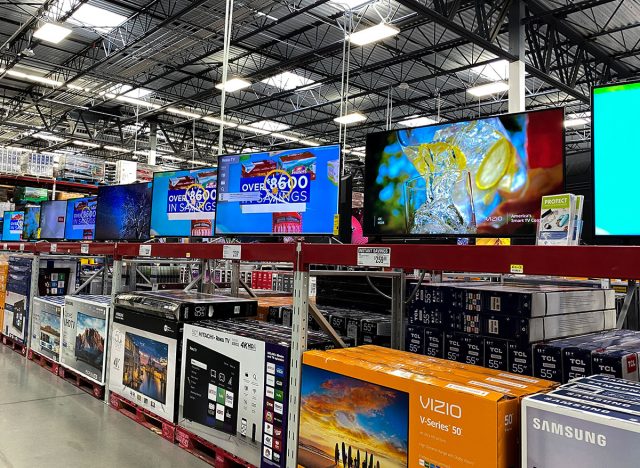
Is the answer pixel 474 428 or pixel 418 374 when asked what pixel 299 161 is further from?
pixel 474 428

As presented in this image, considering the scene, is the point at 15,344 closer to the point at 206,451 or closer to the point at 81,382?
the point at 81,382

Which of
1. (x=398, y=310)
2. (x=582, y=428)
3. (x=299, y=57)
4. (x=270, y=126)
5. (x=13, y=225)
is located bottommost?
(x=582, y=428)

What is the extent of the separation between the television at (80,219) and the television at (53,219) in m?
0.19

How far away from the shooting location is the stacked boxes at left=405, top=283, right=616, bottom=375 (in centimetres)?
211

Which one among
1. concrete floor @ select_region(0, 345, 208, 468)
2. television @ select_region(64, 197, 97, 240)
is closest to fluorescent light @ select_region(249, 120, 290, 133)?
television @ select_region(64, 197, 97, 240)

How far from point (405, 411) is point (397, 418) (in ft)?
0.17

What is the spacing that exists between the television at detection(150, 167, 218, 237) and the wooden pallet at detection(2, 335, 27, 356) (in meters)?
2.93

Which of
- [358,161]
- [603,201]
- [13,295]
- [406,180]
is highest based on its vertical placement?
[358,161]

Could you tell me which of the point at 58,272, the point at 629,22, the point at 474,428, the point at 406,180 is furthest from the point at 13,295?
the point at 629,22

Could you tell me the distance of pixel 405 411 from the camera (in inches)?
71.1

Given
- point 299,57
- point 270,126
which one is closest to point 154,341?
point 299,57

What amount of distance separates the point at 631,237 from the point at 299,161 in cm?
180

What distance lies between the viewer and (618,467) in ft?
4.20

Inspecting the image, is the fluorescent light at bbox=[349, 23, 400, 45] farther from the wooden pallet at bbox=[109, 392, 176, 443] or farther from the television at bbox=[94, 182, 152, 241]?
the wooden pallet at bbox=[109, 392, 176, 443]
